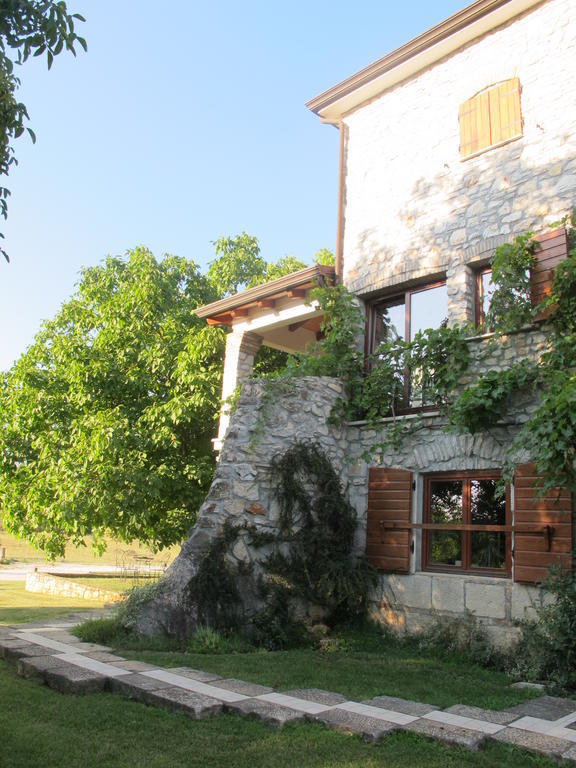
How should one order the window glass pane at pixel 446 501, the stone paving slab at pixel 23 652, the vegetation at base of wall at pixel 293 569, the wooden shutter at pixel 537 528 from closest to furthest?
the stone paving slab at pixel 23 652 < the wooden shutter at pixel 537 528 < the vegetation at base of wall at pixel 293 569 < the window glass pane at pixel 446 501

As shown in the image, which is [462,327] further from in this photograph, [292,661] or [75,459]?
[75,459]

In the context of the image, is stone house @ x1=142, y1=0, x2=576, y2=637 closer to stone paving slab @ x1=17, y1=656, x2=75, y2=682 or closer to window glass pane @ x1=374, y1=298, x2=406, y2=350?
window glass pane @ x1=374, y1=298, x2=406, y2=350

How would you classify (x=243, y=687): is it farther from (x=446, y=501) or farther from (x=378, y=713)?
(x=446, y=501)

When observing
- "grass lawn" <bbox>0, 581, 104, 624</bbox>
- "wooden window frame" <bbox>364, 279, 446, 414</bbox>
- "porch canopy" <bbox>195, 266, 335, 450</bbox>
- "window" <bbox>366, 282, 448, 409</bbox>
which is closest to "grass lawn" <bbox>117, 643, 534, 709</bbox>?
"wooden window frame" <bbox>364, 279, 446, 414</bbox>

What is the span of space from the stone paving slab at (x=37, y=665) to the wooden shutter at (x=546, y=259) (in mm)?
5777

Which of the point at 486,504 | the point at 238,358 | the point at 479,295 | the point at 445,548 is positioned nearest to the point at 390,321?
the point at 479,295

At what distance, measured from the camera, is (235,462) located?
7266mm

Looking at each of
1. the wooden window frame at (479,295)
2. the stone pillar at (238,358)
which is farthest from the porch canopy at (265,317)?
the wooden window frame at (479,295)

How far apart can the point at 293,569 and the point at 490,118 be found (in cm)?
599

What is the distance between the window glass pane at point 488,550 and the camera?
21.8ft

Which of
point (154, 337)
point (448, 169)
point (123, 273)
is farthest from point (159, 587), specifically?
point (123, 273)

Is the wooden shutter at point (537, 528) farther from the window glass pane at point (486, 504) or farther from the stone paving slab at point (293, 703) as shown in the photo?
the stone paving slab at point (293, 703)

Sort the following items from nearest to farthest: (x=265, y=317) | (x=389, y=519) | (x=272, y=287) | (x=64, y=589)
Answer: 1. (x=389, y=519)
2. (x=272, y=287)
3. (x=265, y=317)
4. (x=64, y=589)

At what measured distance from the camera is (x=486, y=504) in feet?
22.6
